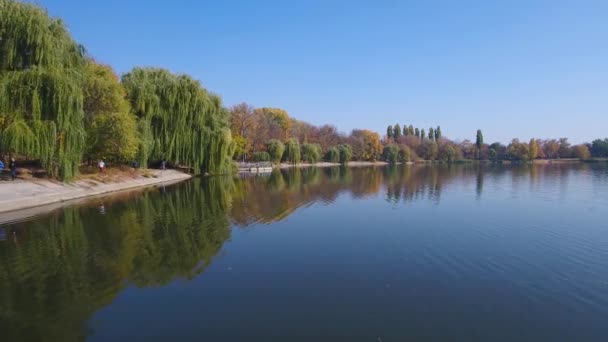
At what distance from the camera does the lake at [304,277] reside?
6578 millimetres

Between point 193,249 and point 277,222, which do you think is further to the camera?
point 277,222

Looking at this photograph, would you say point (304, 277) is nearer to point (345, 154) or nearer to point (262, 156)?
point (262, 156)

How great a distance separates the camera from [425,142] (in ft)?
393

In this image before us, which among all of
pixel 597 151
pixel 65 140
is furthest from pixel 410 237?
pixel 597 151

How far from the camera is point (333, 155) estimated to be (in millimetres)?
89562

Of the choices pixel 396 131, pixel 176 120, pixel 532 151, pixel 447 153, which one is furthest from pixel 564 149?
pixel 176 120

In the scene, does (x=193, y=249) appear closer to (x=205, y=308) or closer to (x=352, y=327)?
(x=205, y=308)

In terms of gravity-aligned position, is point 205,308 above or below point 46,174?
below

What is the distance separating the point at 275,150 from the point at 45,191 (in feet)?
157

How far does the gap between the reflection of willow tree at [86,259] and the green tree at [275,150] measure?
161 feet

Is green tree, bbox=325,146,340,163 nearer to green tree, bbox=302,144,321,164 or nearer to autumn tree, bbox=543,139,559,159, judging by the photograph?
green tree, bbox=302,144,321,164

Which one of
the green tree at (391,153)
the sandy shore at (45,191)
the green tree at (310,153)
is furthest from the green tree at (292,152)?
the sandy shore at (45,191)

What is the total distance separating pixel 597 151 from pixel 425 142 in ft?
208

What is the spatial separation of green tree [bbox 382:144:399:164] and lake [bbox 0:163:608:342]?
85.5m
